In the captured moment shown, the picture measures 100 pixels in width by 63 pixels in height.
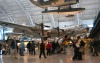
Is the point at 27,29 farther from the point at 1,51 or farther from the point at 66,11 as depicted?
the point at 66,11

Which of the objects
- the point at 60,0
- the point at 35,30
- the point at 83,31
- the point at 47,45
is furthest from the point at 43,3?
the point at 83,31

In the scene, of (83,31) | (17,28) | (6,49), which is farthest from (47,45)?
(83,31)

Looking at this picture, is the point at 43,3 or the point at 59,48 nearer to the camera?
the point at 43,3

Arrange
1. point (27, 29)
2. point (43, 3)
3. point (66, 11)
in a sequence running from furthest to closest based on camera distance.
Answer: point (27, 29) < point (66, 11) < point (43, 3)

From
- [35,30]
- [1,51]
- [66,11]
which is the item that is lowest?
[1,51]

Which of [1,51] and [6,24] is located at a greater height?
[6,24]

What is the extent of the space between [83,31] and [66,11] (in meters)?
20.1

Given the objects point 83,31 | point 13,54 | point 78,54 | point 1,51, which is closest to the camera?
point 78,54

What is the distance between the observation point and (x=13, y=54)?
21.7 m

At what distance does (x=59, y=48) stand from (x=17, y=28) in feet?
23.0

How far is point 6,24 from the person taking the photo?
94.3ft

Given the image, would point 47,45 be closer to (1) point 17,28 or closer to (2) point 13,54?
(2) point 13,54

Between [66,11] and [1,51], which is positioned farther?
[1,51]

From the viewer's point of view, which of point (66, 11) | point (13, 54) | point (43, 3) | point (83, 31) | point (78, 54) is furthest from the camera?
point (83, 31)
